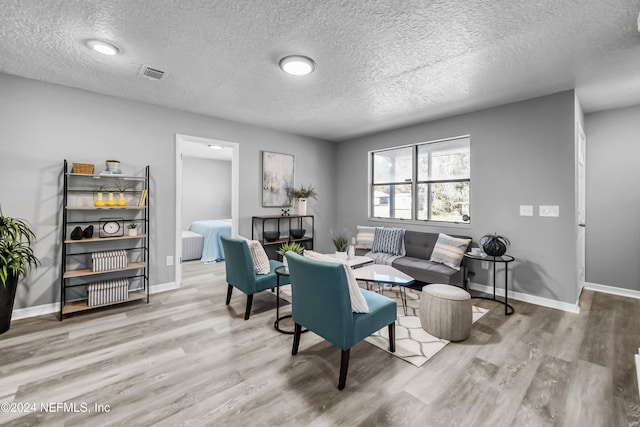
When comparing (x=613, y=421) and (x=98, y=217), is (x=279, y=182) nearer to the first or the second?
(x=98, y=217)

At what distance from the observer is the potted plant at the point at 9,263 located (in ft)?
8.44

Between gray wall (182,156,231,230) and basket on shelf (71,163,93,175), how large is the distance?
481 cm

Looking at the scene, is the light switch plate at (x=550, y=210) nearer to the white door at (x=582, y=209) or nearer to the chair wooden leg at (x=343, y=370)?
the white door at (x=582, y=209)

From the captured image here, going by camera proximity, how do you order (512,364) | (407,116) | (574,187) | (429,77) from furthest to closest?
(407,116) → (574,187) → (429,77) → (512,364)

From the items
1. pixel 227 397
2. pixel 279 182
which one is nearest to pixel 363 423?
pixel 227 397

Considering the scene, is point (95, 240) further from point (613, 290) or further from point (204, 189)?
point (613, 290)

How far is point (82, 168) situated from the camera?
315cm

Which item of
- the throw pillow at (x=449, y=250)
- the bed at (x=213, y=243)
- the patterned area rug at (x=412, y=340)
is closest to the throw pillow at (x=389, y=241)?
the throw pillow at (x=449, y=250)

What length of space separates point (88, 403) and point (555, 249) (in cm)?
471

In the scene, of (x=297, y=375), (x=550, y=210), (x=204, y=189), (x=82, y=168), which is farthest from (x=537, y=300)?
(x=204, y=189)

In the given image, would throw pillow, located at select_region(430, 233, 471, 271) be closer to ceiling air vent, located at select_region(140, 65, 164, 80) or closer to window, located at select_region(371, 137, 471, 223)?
window, located at select_region(371, 137, 471, 223)

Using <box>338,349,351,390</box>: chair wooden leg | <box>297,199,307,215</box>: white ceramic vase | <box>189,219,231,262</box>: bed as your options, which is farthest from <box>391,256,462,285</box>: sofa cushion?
<box>189,219,231,262</box>: bed

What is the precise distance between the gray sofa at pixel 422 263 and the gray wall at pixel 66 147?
3035 millimetres

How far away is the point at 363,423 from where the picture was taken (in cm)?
163
